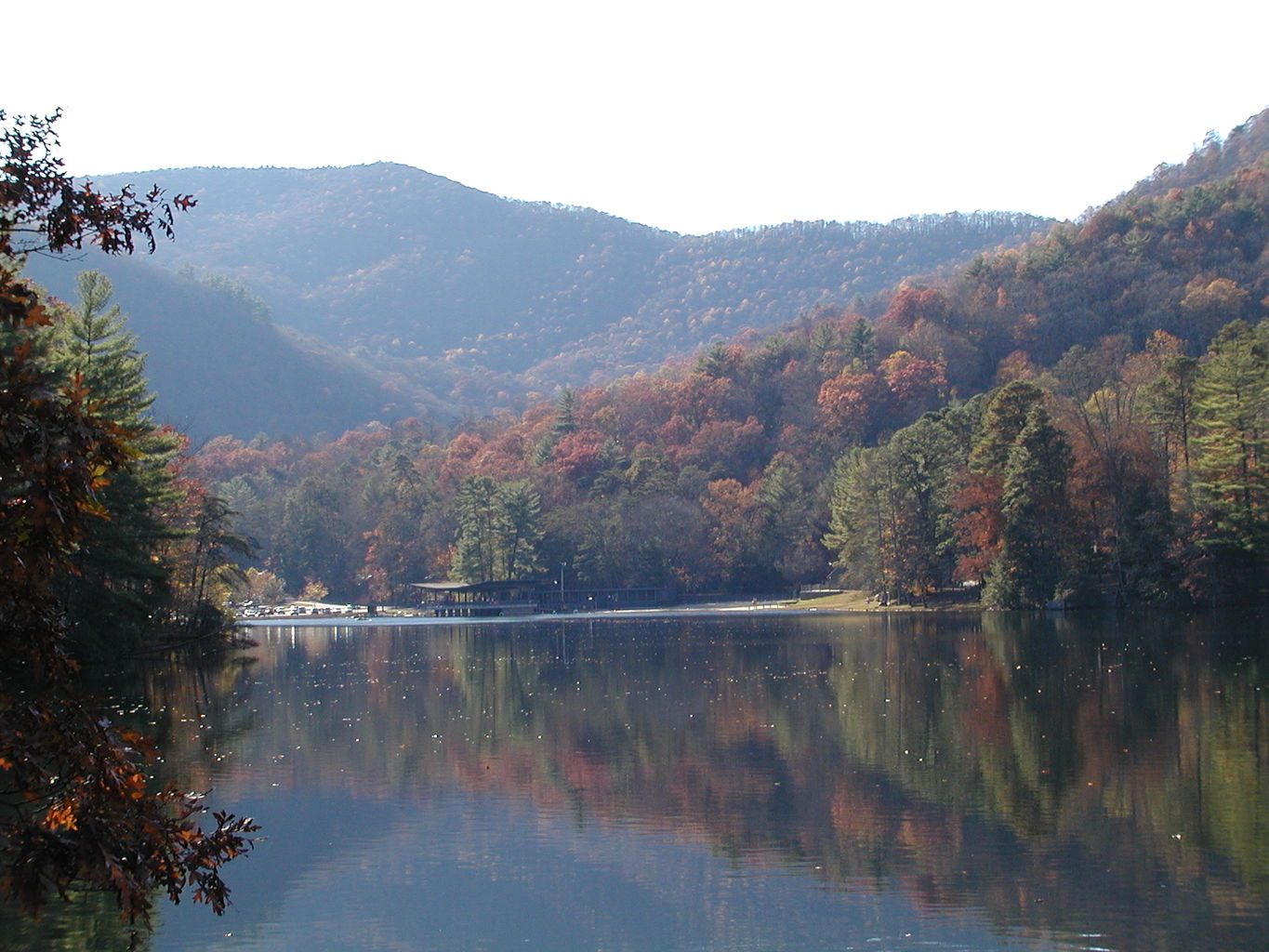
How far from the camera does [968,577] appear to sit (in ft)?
222

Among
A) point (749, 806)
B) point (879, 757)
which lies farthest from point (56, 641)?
point (879, 757)

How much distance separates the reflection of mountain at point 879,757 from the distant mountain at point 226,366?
129482 mm

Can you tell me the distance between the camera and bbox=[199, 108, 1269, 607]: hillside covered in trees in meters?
59.8

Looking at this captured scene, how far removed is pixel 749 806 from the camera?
16.8m

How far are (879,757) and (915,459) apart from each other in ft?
174

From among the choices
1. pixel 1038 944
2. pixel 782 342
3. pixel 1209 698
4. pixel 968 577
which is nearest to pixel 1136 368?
pixel 968 577

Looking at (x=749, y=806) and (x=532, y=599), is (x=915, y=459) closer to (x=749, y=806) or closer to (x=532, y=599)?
(x=532, y=599)

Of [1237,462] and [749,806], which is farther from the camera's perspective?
[1237,462]

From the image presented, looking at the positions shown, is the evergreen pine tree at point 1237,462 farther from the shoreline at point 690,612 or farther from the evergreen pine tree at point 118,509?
the evergreen pine tree at point 118,509

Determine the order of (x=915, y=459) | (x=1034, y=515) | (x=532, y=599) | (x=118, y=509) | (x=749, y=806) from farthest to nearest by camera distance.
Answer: (x=532, y=599)
(x=915, y=459)
(x=1034, y=515)
(x=118, y=509)
(x=749, y=806)

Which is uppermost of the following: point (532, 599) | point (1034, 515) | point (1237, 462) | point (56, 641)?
point (1237, 462)

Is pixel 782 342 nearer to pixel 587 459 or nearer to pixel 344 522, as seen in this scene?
pixel 587 459

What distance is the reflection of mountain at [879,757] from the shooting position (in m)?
13.0

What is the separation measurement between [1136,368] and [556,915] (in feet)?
257
